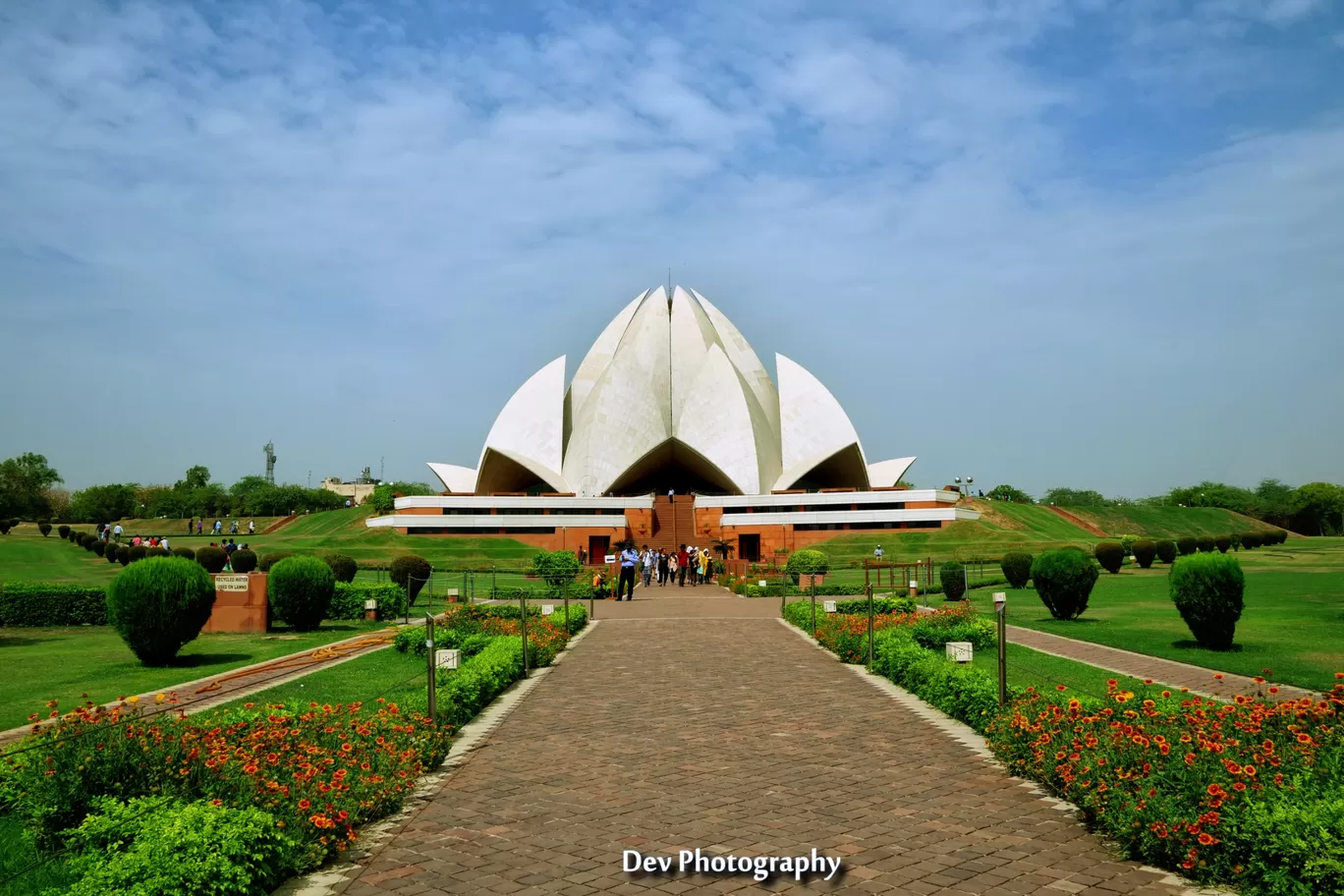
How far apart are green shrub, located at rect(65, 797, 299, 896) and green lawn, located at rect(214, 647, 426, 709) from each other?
8.37 feet

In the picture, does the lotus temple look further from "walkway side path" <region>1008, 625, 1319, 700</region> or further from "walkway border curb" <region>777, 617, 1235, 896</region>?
"walkway border curb" <region>777, 617, 1235, 896</region>

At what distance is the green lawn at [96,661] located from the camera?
848cm

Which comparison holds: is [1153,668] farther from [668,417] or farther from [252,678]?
[668,417]

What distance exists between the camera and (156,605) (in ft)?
33.2

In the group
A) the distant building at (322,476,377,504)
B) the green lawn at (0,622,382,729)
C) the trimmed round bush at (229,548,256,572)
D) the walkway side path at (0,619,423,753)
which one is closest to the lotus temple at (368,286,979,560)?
the trimmed round bush at (229,548,256,572)

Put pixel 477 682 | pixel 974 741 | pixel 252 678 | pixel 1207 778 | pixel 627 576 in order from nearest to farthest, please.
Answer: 1. pixel 1207 778
2. pixel 974 741
3. pixel 477 682
4. pixel 252 678
5. pixel 627 576

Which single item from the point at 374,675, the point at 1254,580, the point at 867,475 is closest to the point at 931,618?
the point at 374,675

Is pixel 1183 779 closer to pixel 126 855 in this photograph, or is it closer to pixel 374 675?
pixel 126 855

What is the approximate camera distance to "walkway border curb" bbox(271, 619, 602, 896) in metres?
3.89

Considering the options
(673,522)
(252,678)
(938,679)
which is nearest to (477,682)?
(252,678)

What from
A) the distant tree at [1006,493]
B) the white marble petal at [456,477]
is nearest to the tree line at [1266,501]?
the distant tree at [1006,493]

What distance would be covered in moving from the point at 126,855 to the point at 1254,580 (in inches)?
874

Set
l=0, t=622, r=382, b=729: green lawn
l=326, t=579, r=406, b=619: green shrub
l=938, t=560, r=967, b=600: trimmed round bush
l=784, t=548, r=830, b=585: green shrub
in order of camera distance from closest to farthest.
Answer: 1. l=0, t=622, r=382, b=729: green lawn
2. l=326, t=579, r=406, b=619: green shrub
3. l=938, t=560, r=967, b=600: trimmed round bush
4. l=784, t=548, r=830, b=585: green shrub

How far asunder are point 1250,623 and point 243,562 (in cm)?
2028
